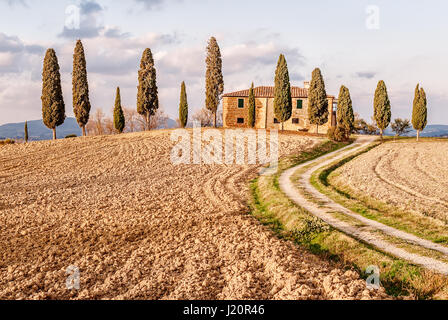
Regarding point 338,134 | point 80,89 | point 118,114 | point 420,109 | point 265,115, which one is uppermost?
point 80,89

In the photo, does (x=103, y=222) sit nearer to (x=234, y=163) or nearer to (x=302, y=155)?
(x=234, y=163)

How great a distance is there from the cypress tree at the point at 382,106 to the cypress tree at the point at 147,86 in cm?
3139

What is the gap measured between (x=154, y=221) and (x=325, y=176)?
14.7 m

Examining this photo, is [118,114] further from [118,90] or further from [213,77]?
[213,77]

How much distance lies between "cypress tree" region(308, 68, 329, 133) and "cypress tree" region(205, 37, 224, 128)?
13.4 meters

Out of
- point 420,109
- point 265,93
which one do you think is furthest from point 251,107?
point 420,109

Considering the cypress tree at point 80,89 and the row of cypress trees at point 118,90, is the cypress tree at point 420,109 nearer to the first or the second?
the row of cypress trees at point 118,90

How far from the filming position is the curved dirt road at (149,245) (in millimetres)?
8039

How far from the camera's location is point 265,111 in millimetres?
58094

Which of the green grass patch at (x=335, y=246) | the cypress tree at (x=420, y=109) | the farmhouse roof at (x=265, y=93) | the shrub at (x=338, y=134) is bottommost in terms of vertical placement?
the green grass patch at (x=335, y=246)

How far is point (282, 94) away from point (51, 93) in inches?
1200

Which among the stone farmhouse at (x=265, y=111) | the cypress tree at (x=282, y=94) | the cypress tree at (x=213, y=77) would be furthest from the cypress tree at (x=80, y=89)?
the cypress tree at (x=282, y=94)
